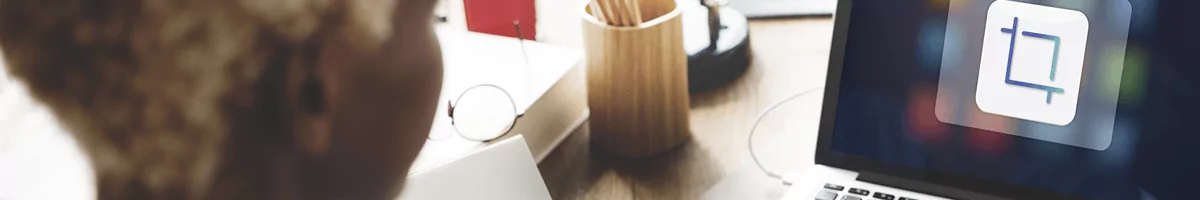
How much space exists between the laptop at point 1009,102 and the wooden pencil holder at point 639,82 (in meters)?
0.10

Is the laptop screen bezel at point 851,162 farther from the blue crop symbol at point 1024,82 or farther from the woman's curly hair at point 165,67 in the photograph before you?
the woman's curly hair at point 165,67

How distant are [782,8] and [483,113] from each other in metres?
0.34

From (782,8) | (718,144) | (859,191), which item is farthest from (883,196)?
(782,8)

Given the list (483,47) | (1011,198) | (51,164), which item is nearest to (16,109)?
(51,164)

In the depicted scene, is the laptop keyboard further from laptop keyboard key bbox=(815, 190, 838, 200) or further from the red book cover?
the red book cover

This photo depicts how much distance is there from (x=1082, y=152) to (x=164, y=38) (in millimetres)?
470

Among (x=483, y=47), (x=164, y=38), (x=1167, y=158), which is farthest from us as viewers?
(x=483, y=47)

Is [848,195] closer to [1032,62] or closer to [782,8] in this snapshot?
[1032,62]

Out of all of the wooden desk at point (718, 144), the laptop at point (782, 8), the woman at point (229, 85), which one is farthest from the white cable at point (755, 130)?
the woman at point (229, 85)

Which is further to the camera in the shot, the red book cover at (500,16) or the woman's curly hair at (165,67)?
the red book cover at (500,16)

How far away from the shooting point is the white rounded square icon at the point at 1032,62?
0.53 meters

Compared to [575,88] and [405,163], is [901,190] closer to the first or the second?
[575,88]

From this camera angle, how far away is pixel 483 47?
0.65m

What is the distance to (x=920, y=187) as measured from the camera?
588 mm
